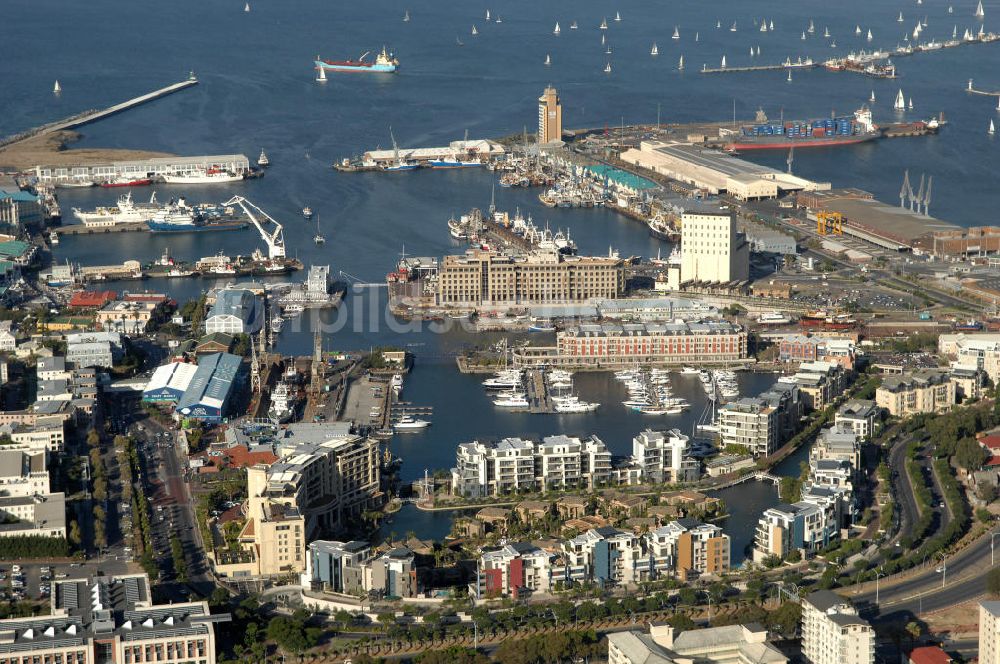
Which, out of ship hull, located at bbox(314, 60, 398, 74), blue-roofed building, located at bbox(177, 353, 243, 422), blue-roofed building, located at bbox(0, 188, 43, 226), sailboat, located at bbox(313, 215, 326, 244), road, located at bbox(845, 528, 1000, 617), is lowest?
road, located at bbox(845, 528, 1000, 617)

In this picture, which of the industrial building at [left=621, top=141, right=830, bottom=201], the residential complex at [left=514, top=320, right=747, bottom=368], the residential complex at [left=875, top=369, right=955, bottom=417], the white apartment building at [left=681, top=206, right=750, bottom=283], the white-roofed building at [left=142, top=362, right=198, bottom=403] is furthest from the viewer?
the industrial building at [left=621, top=141, right=830, bottom=201]

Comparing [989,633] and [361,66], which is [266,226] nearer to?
[989,633]

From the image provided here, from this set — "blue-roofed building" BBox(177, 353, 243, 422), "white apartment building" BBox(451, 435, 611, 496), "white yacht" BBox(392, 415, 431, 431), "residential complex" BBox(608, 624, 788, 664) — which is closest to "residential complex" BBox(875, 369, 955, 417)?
"white apartment building" BBox(451, 435, 611, 496)

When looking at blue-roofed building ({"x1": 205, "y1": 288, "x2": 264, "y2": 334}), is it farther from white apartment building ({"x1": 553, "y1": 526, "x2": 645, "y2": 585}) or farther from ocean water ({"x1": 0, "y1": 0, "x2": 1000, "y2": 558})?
white apartment building ({"x1": 553, "y1": 526, "x2": 645, "y2": 585})

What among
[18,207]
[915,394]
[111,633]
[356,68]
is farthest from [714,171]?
[111,633]

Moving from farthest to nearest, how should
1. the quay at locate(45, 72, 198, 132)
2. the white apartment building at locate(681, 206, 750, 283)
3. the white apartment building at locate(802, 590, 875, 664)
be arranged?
1. the quay at locate(45, 72, 198, 132)
2. the white apartment building at locate(681, 206, 750, 283)
3. the white apartment building at locate(802, 590, 875, 664)

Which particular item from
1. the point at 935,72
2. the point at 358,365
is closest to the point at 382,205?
the point at 358,365
